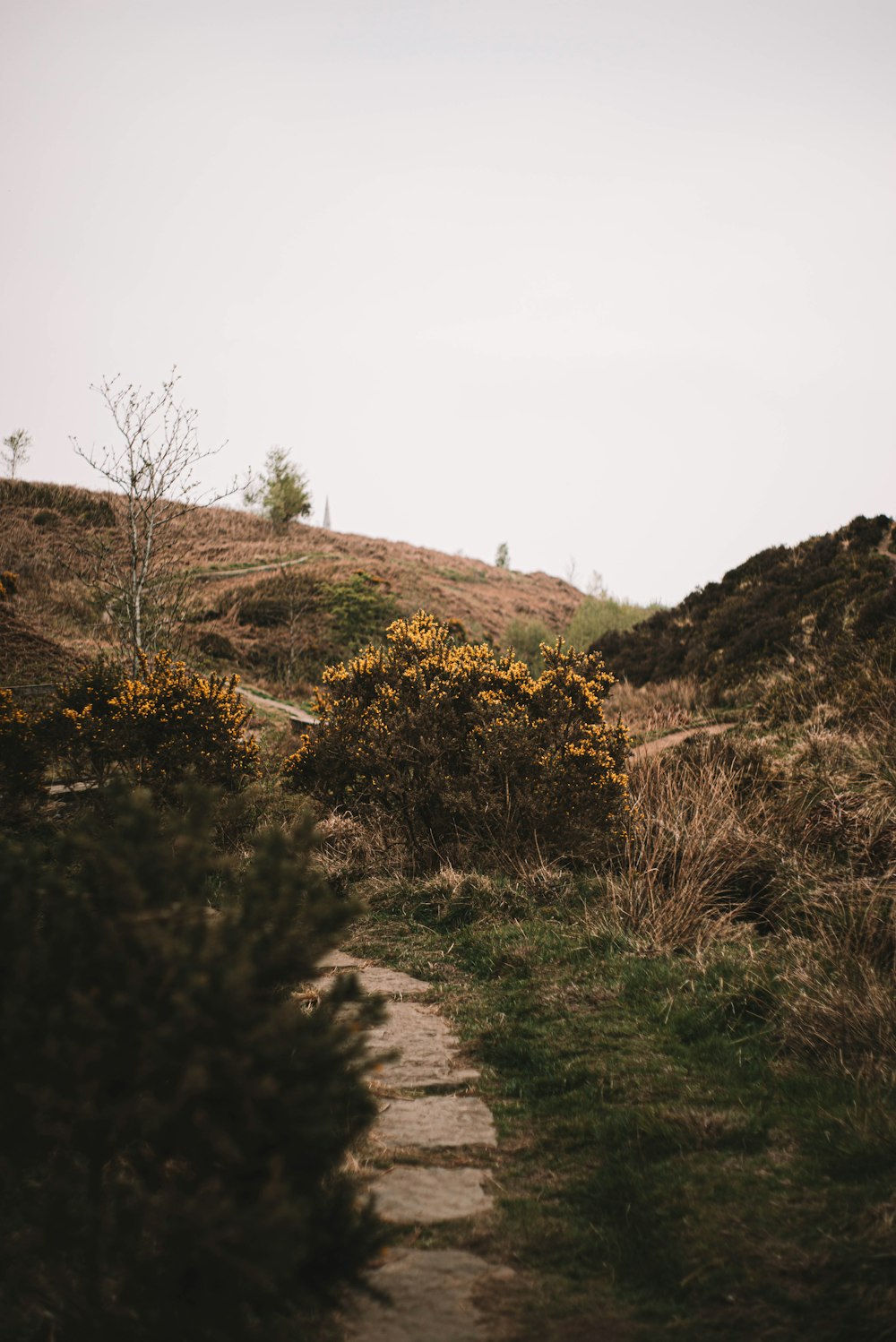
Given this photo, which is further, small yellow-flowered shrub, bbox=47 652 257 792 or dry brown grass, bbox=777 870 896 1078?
small yellow-flowered shrub, bbox=47 652 257 792

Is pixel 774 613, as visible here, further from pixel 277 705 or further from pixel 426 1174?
pixel 426 1174

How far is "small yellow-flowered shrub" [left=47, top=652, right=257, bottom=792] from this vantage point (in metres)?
7.72

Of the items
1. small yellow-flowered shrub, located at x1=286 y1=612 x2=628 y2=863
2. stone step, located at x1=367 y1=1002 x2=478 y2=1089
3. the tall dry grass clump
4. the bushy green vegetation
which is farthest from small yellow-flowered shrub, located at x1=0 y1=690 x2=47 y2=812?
the bushy green vegetation

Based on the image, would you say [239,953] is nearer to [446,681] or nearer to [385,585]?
[446,681]

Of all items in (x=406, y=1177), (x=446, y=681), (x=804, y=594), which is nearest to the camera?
(x=406, y=1177)

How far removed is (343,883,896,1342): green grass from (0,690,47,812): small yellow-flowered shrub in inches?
182

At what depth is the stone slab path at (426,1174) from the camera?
2088mm

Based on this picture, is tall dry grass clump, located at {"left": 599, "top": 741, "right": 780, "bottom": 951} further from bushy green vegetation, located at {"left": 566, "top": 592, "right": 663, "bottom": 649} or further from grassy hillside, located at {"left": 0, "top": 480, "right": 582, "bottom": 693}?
bushy green vegetation, located at {"left": 566, "top": 592, "right": 663, "bottom": 649}

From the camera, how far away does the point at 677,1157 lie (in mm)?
2816

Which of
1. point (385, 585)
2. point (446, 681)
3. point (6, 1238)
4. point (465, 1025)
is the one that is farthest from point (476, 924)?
point (385, 585)

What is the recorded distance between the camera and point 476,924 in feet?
18.1

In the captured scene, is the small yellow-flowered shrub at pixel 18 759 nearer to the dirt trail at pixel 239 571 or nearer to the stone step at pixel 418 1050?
the stone step at pixel 418 1050

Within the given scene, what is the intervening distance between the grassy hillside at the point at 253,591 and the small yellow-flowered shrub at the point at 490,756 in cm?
810

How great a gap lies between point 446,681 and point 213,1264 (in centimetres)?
581
